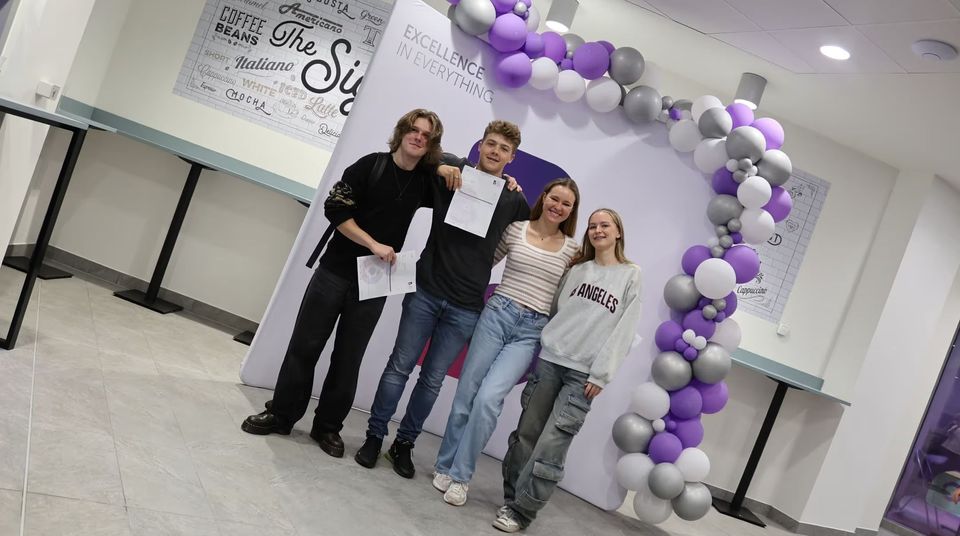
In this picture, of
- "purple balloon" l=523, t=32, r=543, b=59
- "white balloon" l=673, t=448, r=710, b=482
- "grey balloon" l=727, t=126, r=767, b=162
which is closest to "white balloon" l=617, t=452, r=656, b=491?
"white balloon" l=673, t=448, r=710, b=482

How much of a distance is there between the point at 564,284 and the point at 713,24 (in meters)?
1.91

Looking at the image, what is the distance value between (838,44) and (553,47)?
4.74 feet

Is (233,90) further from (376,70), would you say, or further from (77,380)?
(77,380)

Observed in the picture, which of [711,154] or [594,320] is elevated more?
[711,154]

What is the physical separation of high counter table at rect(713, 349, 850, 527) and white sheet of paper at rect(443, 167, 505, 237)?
8.77 ft

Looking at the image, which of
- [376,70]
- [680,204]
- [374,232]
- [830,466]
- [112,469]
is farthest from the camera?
[830,466]

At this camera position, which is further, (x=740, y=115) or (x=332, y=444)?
(x=740, y=115)

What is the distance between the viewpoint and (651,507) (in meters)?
4.02

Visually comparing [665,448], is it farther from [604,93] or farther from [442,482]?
[604,93]

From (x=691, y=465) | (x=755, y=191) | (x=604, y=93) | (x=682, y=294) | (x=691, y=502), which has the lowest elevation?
(x=691, y=502)

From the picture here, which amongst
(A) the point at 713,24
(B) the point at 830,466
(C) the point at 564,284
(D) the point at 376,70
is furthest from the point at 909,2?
(B) the point at 830,466

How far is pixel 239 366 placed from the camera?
4.42 meters

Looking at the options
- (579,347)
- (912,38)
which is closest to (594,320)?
(579,347)

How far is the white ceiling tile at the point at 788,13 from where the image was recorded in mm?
3663
